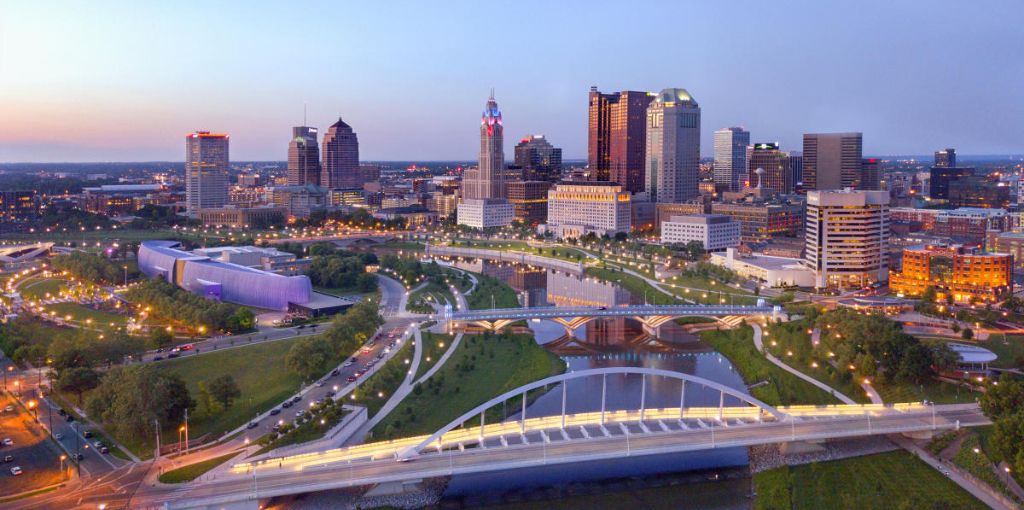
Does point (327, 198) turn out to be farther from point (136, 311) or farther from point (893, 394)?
point (893, 394)

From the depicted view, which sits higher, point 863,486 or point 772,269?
point 772,269

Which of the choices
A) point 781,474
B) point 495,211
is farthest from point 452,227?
point 781,474

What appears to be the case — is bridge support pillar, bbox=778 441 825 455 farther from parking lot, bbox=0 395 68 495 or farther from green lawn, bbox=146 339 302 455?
parking lot, bbox=0 395 68 495

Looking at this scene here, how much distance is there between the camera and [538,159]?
146375 millimetres

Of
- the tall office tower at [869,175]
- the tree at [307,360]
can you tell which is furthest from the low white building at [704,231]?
the tree at [307,360]

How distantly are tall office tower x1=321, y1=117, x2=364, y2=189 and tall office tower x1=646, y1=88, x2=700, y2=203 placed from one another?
72253mm

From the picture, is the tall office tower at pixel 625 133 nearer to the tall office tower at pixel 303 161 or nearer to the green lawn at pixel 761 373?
the tall office tower at pixel 303 161

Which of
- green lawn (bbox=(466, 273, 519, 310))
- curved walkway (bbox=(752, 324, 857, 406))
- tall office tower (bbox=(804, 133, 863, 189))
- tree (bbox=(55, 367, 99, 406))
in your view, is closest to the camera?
tree (bbox=(55, 367, 99, 406))

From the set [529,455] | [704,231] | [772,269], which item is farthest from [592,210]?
[529,455]

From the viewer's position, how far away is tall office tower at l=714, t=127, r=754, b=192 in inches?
6516

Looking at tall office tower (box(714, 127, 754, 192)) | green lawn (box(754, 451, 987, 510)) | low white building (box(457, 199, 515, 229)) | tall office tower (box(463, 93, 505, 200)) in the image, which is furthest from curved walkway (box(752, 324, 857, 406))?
tall office tower (box(714, 127, 754, 192))

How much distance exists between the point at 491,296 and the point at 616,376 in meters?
18.9

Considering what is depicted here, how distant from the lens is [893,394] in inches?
1347

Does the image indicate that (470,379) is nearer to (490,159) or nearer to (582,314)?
(582,314)
